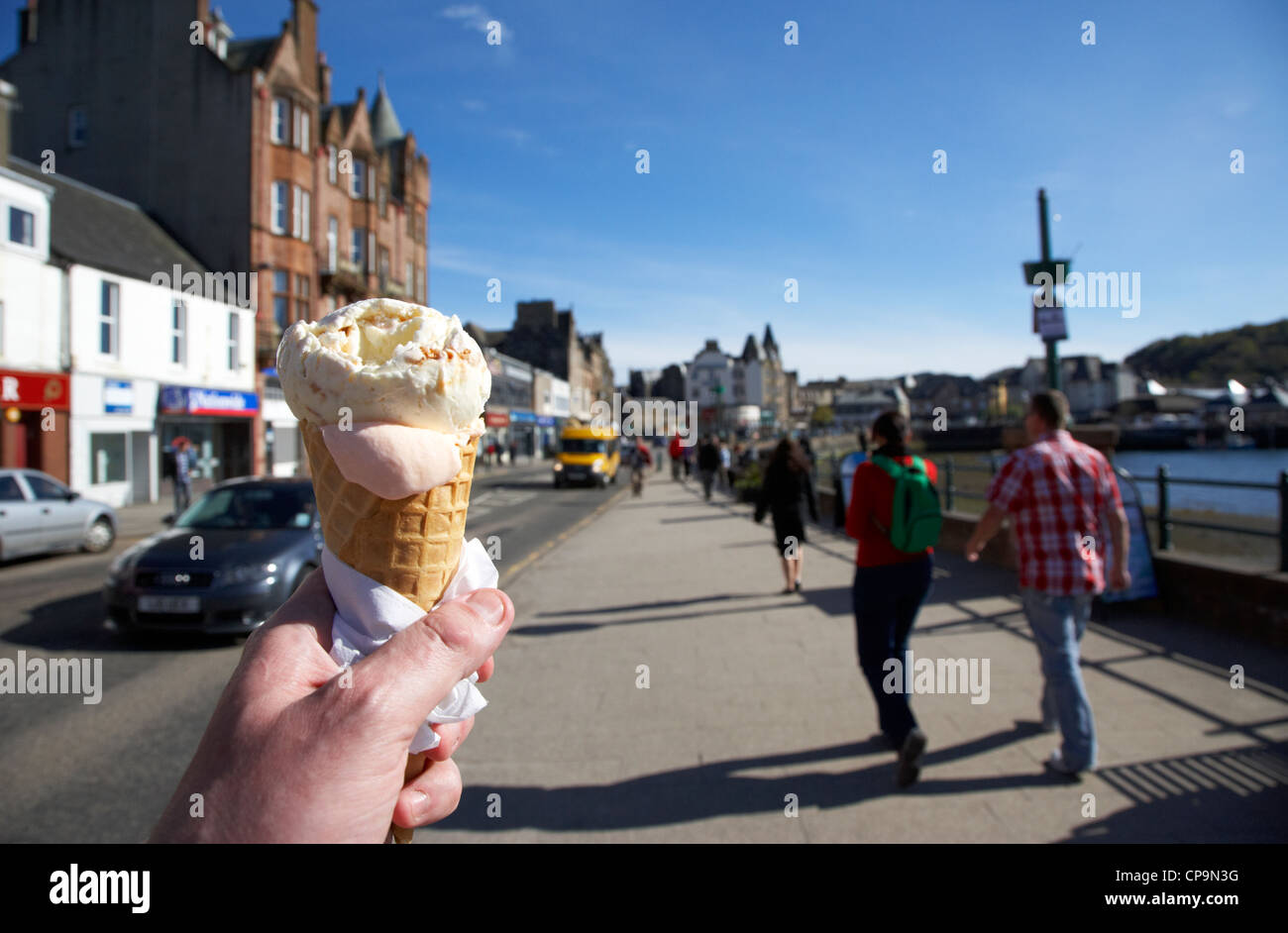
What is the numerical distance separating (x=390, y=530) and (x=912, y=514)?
3489 millimetres

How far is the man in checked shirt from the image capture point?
3980 mm

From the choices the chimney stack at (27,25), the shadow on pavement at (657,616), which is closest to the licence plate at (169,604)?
the shadow on pavement at (657,616)

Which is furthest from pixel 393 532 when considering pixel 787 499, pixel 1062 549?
pixel 787 499

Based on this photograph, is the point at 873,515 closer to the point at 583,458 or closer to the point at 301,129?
the point at 583,458

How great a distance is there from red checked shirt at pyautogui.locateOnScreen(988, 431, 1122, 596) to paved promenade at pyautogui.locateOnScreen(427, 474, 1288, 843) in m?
1.05

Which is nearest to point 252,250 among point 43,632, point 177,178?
point 177,178

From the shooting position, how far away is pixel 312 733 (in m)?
1.11

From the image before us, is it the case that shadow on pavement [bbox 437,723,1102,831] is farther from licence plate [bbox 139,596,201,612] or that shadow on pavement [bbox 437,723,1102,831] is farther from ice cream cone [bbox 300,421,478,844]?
licence plate [bbox 139,596,201,612]

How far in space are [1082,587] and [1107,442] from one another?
465 centimetres

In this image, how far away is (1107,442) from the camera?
25.6 feet

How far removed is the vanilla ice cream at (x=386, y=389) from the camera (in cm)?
138

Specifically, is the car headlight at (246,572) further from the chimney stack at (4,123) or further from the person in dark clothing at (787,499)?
the chimney stack at (4,123)

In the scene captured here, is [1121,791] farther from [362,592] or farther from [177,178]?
[177,178]
